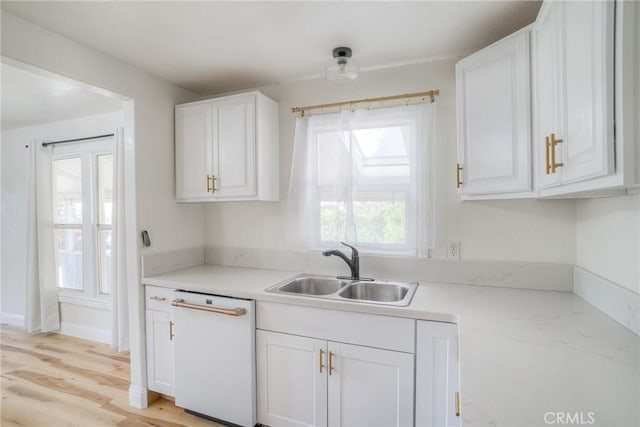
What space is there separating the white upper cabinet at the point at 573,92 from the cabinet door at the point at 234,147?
1.66 metres

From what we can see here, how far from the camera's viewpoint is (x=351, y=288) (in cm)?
202

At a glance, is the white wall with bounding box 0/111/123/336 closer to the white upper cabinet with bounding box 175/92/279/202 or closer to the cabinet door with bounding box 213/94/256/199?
the white upper cabinet with bounding box 175/92/279/202

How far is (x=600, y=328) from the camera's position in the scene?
1.20m

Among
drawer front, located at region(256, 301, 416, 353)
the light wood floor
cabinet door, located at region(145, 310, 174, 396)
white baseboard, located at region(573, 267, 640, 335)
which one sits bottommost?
the light wood floor

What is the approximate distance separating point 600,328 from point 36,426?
321cm

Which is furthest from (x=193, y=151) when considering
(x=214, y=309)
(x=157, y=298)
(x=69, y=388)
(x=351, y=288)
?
(x=69, y=388)

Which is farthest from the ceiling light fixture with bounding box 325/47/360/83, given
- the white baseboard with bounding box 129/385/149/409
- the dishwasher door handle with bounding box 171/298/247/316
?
the white baseboard with bounding box 129/385/149/409

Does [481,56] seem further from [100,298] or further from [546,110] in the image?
[100,298]

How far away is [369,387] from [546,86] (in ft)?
5.23

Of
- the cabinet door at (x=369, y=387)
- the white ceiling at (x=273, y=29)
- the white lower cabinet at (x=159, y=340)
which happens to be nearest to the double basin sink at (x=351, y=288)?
the cabinet door at (x=369, y=387)

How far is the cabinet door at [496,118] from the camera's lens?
144cm

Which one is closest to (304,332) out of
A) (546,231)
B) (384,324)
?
(384,324)

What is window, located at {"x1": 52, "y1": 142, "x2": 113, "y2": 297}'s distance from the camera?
10.5ft

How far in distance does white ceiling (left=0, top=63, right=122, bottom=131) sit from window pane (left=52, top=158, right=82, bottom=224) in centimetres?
50
